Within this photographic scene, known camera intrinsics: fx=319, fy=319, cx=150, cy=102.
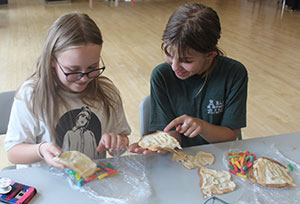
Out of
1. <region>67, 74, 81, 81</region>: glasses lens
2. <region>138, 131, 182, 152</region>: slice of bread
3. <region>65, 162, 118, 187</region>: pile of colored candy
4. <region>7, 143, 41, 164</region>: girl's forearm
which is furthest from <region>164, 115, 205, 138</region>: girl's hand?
<region>7, 143, 41, 164</region>: girl's forearm

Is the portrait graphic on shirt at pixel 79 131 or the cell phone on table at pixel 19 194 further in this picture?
the portrait graphic on shirt at pixel 79 131

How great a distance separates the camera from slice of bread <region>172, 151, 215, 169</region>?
108 centimetres

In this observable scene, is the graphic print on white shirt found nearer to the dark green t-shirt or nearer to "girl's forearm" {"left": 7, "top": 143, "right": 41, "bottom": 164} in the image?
the dark green t-shirt

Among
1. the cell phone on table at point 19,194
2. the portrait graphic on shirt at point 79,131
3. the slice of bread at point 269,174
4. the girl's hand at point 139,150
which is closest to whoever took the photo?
the cell phone on table at point 19,194

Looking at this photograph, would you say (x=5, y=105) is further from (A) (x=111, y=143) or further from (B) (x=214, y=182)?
(B) (x=214, y=182)

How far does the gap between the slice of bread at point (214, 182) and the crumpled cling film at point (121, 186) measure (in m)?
0.17

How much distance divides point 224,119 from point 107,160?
21.5 inches

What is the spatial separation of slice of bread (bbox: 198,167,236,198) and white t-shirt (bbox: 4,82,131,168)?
44 centimetres

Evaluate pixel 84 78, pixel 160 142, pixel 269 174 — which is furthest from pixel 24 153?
pixel 269 174

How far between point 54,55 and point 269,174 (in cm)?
83

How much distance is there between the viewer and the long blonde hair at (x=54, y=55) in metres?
1.10

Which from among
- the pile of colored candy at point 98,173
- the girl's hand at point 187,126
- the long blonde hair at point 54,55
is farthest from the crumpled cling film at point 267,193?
the long blonde hair at point 54,55

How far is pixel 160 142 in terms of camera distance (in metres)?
1.12

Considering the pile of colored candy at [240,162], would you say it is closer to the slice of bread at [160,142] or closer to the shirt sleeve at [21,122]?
the slice of bread at [160,142]
